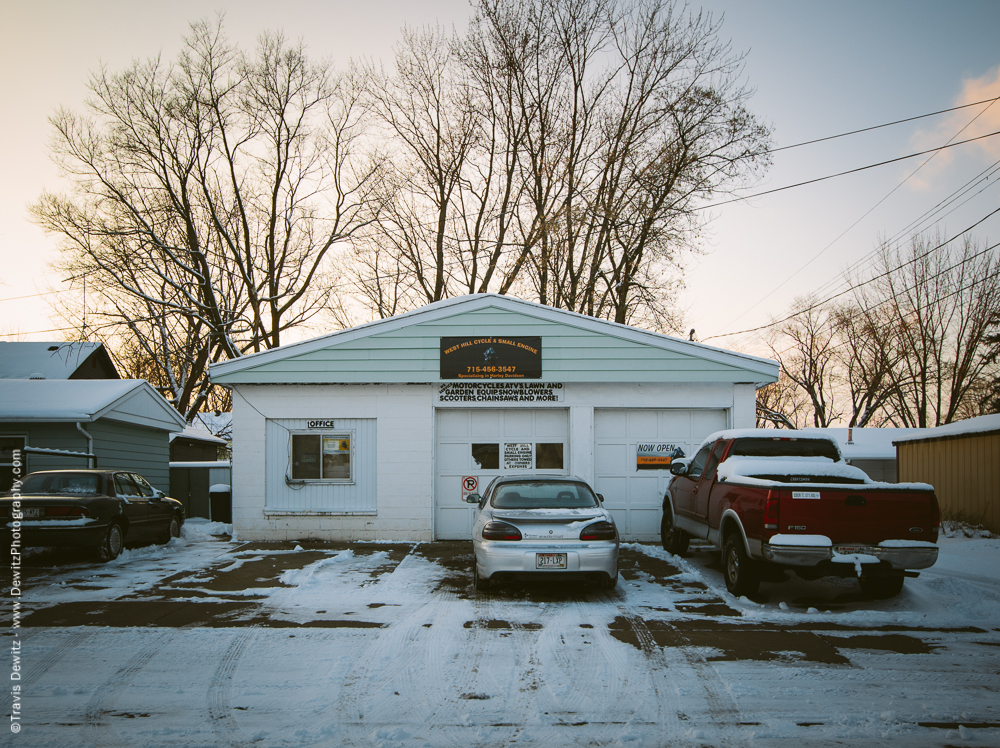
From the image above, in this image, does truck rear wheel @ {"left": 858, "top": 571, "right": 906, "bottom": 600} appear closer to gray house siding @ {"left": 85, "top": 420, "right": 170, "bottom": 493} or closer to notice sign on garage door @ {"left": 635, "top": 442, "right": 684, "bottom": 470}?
notice sign on garage door @ {"left": 635, "top": 442, "right": 684, "bottom": 470}

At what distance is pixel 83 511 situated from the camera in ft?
33.1

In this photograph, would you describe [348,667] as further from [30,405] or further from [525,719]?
[30,405]

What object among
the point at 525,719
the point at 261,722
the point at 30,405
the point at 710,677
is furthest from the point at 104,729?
the point at 30,405

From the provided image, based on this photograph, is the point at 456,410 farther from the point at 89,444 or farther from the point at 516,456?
the point at 89,444

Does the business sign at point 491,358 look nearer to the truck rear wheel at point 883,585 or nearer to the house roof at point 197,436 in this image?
the truck rear wheel at point 883,585

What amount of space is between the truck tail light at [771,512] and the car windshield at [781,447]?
2.18 meters

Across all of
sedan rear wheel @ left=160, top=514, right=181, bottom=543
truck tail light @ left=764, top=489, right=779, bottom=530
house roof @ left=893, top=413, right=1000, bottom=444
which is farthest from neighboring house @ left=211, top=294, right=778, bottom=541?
house roof @ left=893, top=413, right=1000, bottom=444

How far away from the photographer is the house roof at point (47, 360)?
30031 millimetres

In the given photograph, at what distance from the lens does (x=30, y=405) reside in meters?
15.3

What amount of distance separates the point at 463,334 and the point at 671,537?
5000 mm

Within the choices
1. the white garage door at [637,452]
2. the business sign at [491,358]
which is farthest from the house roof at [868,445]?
the business sign at [491,358]

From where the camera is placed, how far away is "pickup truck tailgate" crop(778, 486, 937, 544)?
693 centimetres

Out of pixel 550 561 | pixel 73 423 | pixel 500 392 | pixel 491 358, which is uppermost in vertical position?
pixel 491 358

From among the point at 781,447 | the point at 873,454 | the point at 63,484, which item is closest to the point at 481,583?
the point at 781,447
